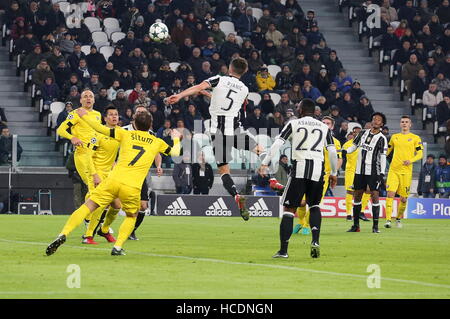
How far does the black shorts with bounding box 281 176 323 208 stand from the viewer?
14.9m

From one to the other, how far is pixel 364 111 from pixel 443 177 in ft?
13.7

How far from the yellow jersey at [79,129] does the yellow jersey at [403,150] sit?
963 cm

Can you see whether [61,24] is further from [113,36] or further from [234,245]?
[234,245]

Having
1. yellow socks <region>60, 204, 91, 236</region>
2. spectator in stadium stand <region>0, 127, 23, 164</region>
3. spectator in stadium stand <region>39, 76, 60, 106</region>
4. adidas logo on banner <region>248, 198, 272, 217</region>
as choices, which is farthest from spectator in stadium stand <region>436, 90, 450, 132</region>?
yellow socks <region>60, 204, 91, 236</region>

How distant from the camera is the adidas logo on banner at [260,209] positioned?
31266 mm

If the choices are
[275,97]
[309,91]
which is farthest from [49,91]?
[309,91]

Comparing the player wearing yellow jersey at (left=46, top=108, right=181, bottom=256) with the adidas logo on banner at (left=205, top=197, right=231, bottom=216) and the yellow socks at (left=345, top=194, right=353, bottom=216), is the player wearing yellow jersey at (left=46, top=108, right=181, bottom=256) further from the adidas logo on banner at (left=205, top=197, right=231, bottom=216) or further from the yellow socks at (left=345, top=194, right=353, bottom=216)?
the adidas logo on banner at (left=205, top=197, right=231, bottom=216)

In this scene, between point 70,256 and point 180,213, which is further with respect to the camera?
point 180,213

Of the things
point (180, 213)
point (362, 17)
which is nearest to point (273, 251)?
point (180, 213)

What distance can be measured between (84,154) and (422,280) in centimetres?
766

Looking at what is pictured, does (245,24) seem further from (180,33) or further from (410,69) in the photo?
(410,69)

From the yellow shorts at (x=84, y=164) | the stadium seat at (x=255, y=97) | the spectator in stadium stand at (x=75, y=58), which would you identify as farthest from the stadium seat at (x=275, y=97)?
the yellow shorts at (x=84, y=164)

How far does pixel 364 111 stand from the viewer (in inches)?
1390

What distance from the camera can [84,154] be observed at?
59.9 ft
